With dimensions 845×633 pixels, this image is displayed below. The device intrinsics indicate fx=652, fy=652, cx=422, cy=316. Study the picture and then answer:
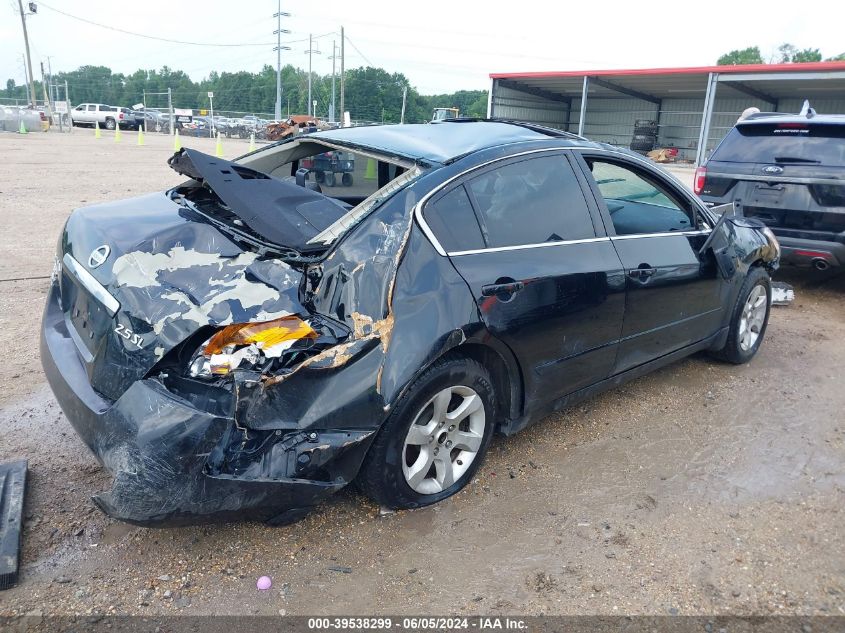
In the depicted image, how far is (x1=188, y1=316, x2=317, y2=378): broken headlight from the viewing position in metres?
2.37

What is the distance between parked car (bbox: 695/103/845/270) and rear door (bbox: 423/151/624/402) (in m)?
3.84

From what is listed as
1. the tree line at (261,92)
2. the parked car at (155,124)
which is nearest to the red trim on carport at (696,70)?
the parked car at (155,124)

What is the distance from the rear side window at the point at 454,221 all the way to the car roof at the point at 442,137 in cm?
23

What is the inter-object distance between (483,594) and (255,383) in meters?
1.18

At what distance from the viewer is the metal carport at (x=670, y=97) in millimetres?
23797

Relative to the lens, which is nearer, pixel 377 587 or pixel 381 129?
pixel 377 587

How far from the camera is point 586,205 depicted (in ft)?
11.5

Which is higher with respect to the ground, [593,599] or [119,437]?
[119,437]

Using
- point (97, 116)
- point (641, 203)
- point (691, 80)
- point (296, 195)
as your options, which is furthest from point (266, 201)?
point (97, 116)

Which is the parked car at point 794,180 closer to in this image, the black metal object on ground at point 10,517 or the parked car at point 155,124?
the black metal object on ground at point 10,517

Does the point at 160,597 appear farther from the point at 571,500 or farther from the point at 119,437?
the point at 571,500

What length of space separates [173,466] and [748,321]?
14.1 feet

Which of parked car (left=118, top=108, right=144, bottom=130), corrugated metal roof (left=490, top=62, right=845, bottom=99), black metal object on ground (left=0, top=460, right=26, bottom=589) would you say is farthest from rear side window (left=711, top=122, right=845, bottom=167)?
parked car (left=118, top=108, right=144, bottom=130)

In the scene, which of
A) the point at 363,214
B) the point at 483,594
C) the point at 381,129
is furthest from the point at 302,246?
the point at 483,594
